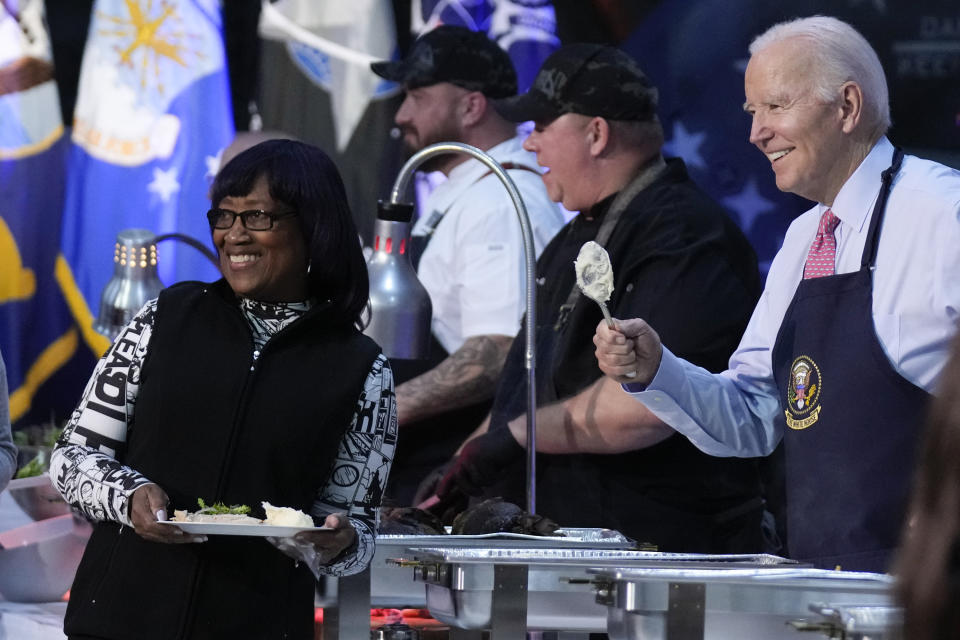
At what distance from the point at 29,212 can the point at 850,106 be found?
3268mm

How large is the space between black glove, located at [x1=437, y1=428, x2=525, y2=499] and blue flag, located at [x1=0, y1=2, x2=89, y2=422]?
1826mm

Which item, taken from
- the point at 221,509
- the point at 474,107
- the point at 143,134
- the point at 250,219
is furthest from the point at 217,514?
the point at 143,134

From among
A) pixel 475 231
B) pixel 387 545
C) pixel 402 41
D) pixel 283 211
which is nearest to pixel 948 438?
pixel 283 211

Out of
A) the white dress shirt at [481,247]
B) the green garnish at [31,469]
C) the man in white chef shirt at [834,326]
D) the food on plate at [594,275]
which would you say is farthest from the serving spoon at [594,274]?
the green garnish at [31,469]

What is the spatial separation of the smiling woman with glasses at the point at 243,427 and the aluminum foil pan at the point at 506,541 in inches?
17.5

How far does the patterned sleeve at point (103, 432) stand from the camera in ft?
6.68

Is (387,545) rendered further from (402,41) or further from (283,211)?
(402,41)

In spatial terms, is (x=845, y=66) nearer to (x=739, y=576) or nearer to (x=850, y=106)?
(x=850, y=106)

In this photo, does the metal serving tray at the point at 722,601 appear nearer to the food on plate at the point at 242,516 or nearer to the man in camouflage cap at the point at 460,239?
the food on plate at the point at 242,516

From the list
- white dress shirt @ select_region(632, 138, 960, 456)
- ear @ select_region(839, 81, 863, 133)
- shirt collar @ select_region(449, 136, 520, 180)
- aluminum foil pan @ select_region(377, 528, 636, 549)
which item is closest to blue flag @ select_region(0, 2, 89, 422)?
shirt collar @ select_region(449, 136, 520, 180)

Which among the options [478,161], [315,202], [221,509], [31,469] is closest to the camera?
[221,509]

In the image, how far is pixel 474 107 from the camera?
4.68 meters

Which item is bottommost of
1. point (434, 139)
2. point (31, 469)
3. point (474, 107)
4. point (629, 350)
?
point (31, 469)

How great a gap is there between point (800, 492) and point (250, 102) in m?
3.04
